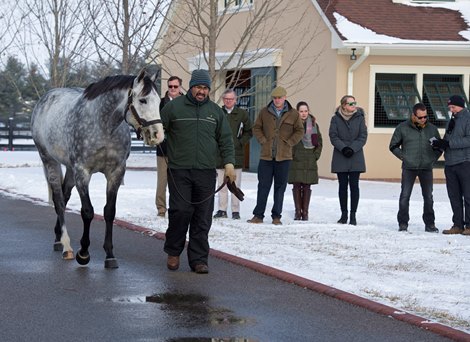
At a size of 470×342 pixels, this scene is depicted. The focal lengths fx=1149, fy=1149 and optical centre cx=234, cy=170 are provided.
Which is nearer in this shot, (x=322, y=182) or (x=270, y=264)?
(x=270, y=264)

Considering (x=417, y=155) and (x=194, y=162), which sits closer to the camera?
(x=194, y=162)

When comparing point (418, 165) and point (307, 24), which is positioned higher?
point (307, 24)

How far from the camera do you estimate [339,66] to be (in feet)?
81.1

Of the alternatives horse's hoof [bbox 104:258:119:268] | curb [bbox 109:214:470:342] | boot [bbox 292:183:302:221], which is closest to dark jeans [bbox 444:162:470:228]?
boot [bbox 292:183:302:221]

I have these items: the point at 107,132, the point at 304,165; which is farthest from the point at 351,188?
the point at 107,132

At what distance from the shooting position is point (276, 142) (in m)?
15.5

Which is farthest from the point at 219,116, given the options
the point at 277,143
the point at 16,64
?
the point at 16,64

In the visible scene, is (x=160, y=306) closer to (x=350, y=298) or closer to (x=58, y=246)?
(x=350, y=298)

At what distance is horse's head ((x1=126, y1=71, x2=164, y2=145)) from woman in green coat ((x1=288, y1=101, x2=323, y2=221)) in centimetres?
586

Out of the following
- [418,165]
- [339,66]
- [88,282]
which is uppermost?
[339,66]

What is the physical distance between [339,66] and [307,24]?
1545mm

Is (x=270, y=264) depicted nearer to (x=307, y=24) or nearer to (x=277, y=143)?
(x=277, y=143)

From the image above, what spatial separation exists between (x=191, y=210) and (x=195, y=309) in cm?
233

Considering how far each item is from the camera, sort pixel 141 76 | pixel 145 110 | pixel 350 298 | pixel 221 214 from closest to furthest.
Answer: pixel 350 298
pixel 145 110
pixel 141 76
pixel 221 214
